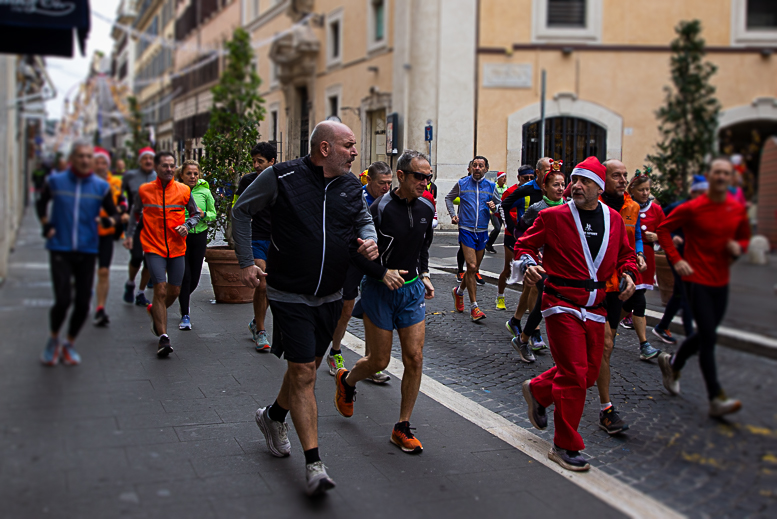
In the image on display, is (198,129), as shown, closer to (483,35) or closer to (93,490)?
(93,490)

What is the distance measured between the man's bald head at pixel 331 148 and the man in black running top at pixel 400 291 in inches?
25.3

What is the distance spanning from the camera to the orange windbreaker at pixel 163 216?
5891 millimetres

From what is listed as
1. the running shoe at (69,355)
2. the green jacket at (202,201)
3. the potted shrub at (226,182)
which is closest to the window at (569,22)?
the green jacket at (202,201)

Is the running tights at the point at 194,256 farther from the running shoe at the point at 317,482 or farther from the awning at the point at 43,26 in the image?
the awning at the point at 43,26

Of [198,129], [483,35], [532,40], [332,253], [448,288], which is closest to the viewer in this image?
[332,253]

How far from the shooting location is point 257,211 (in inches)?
179

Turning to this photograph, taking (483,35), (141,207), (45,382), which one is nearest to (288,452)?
(45,382)

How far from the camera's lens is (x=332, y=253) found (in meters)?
4.46

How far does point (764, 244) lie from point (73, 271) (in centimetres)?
278

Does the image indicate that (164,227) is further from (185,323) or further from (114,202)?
(114,202)

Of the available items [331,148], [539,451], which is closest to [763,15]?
[331,148]

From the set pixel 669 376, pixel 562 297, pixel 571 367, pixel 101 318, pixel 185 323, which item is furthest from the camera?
pixel 185 323

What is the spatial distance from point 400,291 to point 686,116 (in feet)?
6.92

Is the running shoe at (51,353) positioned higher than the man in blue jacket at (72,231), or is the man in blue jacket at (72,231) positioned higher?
the man in blue jacket at (72,231)
